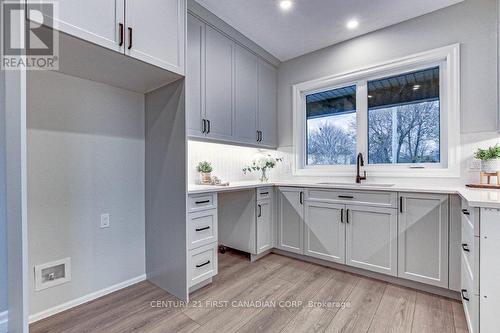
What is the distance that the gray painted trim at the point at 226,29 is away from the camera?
222 centimetres

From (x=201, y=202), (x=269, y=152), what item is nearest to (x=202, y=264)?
(x=201, y=202)

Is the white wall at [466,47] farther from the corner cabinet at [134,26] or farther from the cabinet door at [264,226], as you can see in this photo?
the corner cabinet at [134,26]

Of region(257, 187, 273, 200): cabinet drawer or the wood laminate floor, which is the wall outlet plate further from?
region(257, 187, 273, 200): cabinet drawer

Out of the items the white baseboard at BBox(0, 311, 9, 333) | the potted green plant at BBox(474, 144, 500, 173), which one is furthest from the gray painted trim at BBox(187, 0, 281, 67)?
the white baseboard at BBox(0, 311, 9, 333)

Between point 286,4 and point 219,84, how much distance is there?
3.21 feet

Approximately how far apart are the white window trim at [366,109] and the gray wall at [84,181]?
2041 mm

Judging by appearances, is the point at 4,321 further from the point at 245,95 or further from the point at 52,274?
the point at 245,95

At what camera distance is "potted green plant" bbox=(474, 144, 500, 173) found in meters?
1.92

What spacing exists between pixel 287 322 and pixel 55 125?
216cm

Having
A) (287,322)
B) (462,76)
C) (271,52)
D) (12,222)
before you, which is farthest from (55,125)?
(462,76)

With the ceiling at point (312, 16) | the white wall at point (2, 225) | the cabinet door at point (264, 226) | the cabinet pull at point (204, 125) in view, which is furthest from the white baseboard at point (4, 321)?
the ceiling at point (312, 16)

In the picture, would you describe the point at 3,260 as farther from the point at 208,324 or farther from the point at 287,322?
the point at 287,322

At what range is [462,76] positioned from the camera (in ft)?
7.16

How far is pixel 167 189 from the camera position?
78.7 inches
